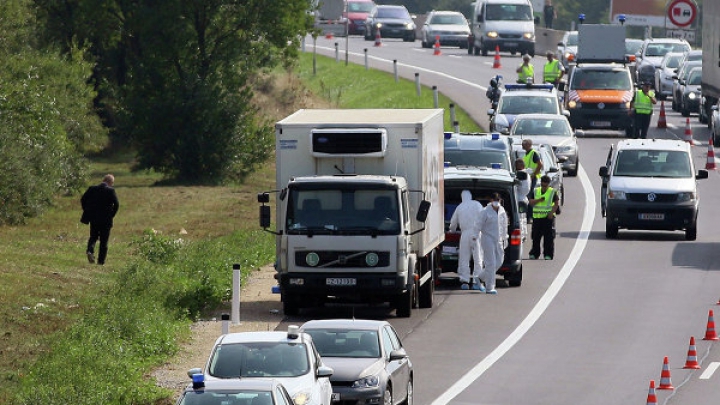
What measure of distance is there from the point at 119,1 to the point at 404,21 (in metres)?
38.1

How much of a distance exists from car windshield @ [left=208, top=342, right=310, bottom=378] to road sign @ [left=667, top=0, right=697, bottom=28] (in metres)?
45.3

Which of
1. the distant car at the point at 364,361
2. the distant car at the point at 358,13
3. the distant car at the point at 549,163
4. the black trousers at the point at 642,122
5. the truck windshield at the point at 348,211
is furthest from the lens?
the distant car at the point at 358,13

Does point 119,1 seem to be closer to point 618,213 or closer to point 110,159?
point 110,159

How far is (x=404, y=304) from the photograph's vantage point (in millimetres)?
26328

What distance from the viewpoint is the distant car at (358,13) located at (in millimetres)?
91188

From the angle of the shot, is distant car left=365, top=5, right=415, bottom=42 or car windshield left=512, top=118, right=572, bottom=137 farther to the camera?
distant car left=365, top=5, right=415, bottom=42

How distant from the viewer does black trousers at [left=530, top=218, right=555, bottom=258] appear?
32625 mm

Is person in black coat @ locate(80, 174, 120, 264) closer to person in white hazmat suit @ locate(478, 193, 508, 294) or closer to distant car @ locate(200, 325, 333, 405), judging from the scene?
person in white hazmat suit @ locate(478, 193, 508, 294)

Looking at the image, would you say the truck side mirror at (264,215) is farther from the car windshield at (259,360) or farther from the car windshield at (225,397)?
Answer: the car windshield at (225,397)

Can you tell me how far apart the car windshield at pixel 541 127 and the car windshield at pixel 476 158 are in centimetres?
1036

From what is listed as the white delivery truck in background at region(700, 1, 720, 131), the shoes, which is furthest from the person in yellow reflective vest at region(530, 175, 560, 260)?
the white delivery truck in background at region(700, 1, 720, 131)

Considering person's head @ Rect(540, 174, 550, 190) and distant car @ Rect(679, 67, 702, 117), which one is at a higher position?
person's head @ Rect(540, 174, 550, 190)

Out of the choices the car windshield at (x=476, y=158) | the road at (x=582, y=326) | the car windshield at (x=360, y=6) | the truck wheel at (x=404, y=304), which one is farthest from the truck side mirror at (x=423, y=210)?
the car windshield at (x=360, y=6)

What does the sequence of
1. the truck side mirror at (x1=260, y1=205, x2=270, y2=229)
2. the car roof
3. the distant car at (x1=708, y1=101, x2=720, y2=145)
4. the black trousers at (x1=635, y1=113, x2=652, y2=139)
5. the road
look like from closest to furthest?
the car roof → the road → the truck side mirror at (x1=260, y1=205, x2=270, y2=229) → the black trousers at (x1=635, y1=113, x2=652, y2=139) → the distant car at (x1=708, y1=101, x2=720, y2=145)
